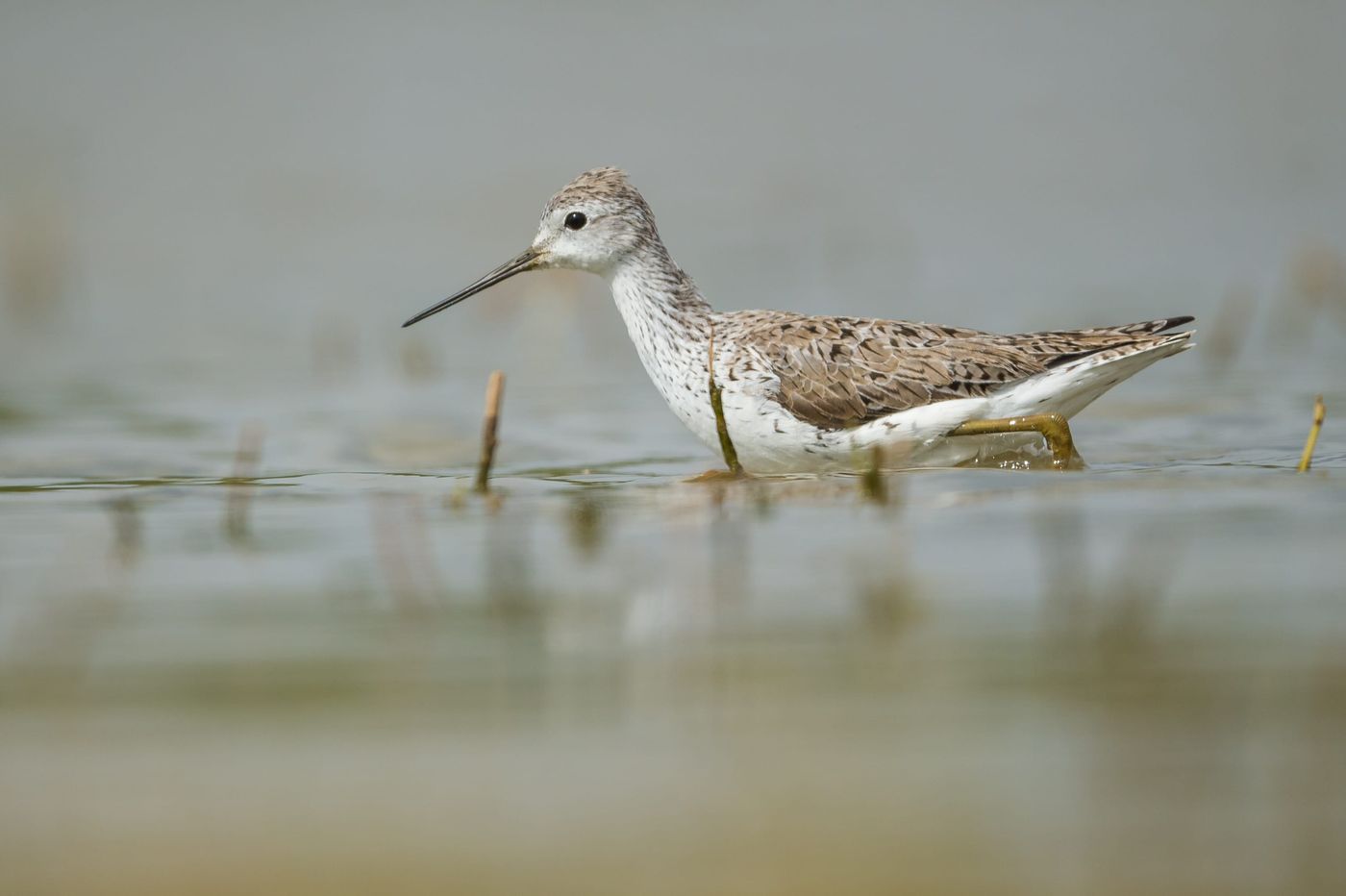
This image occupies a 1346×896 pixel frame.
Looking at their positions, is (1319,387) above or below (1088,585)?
above

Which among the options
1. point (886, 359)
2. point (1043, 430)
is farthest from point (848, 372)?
point (1043, 430)

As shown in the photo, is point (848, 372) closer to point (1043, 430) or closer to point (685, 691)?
point (1043, 430)

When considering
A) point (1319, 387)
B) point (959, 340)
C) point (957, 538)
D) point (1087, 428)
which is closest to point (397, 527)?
point (957, 538)

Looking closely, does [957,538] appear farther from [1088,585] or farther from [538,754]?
[538,754]

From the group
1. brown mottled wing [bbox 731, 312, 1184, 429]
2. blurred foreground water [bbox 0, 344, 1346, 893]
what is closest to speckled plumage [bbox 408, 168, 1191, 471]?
brown mottled wing [bbox 731, 312, 1184, 429]

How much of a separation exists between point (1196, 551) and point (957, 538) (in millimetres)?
763

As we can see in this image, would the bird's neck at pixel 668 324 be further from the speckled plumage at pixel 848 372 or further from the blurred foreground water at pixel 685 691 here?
the blurred foreground water at pixel 685 691

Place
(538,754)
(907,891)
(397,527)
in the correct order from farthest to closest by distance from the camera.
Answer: (397,527) → (538,754) → (907,891)

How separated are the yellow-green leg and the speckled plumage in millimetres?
85

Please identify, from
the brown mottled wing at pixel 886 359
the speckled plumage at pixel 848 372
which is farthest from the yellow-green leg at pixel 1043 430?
the brown mottled wing at pixel 886 359

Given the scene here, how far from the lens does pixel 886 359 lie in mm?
8070

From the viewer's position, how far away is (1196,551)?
17.7 feet

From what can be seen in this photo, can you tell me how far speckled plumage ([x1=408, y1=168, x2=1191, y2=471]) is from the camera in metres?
7.72

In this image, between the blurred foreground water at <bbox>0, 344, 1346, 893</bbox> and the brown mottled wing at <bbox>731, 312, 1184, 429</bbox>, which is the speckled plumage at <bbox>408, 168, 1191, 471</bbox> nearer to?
the brown mottled wing at <bbox>731, 312, 1184, 429</bbox>
